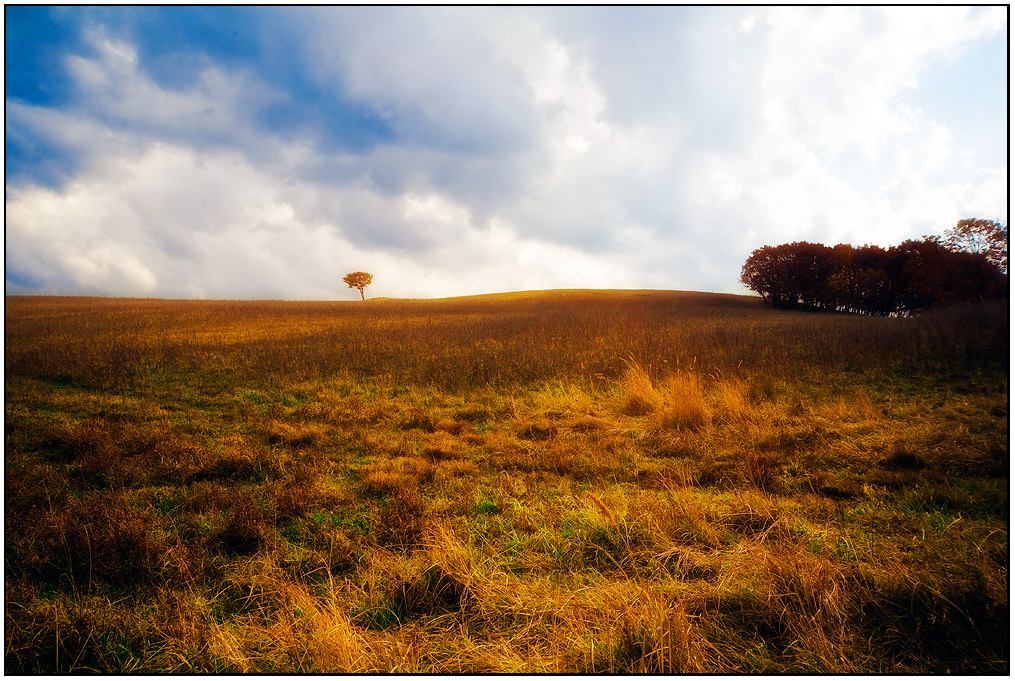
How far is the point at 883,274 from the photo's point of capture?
106 feet

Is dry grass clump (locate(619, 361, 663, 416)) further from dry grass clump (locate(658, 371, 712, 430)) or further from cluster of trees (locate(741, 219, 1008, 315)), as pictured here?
cluster of trees (locate(741, 219, 1008, 315))

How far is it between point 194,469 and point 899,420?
33.7 feet

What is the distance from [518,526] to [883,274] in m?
43.5

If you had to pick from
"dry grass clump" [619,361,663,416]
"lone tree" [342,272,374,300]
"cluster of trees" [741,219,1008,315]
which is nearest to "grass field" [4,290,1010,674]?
"dry grass clump" [619,361,663,416]

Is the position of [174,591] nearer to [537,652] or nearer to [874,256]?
[537,652]

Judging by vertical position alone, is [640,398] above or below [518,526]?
above

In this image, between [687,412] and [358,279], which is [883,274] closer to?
[687,412]

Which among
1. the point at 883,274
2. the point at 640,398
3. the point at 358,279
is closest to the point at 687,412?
the point at 640,398

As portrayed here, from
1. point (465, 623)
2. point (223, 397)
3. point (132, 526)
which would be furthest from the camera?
point (223, 397)

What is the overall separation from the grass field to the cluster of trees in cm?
A: 2000

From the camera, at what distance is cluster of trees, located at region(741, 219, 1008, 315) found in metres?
21.1

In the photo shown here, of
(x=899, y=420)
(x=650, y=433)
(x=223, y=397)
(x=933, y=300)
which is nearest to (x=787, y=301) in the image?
(x=933, y=300)

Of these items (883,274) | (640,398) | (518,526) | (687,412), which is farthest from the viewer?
(883,274)

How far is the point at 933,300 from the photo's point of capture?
26828 mm
